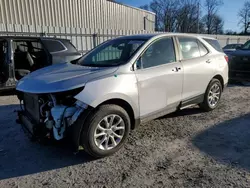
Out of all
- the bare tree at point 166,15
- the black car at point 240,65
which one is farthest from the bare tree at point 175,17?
the black car at point 240,65

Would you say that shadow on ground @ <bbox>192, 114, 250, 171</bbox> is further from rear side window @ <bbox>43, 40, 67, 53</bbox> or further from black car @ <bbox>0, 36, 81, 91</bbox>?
rear side window @ <bbox>43, 40, 67, 53</bbox>

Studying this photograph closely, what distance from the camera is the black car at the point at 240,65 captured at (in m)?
7.67

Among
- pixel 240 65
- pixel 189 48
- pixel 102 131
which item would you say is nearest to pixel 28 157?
pixel 102 131

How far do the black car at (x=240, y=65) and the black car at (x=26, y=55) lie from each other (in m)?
5.61

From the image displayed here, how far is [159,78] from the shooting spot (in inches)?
142

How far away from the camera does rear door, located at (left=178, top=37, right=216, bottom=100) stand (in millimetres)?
4176

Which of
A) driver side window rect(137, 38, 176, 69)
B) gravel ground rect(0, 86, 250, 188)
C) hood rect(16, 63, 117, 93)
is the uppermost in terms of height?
driver side window rect(137, 38, 176, 69)

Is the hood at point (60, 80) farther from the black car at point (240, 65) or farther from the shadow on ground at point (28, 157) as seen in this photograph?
the black car at point (240, 65)

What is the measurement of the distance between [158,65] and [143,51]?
389mm

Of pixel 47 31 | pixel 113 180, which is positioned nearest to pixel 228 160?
pixel 113 180

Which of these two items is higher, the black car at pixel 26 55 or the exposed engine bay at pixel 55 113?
the black car at pixel 26 55

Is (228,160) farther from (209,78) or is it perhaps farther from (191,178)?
(209,78)

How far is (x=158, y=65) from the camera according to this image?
370 centimetres

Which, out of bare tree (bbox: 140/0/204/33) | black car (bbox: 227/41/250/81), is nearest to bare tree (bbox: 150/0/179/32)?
bare tree (bbox: 140/0/204/33)
